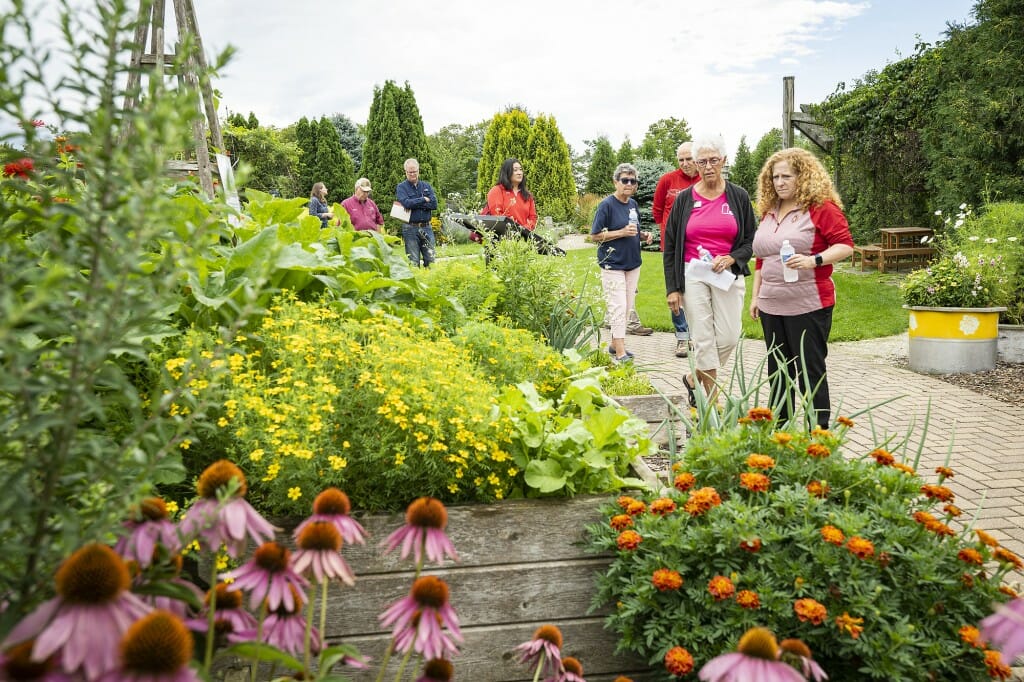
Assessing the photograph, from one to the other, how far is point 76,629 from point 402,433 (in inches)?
58.3

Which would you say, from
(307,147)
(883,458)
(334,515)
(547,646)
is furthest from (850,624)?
(307,147)

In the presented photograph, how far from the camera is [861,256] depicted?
14844mm

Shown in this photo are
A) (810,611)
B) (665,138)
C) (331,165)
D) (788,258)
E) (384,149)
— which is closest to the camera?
(810,611)

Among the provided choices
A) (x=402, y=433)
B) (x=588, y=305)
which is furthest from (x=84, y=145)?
(x=588, y=305)

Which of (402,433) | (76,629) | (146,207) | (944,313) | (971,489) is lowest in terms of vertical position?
(971,489)

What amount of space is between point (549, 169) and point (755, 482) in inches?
946

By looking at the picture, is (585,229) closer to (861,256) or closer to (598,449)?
(861,256)

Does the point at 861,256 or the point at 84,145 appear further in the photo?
the point at 861,256

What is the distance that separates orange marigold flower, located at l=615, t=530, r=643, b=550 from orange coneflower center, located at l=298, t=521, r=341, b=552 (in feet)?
3.40

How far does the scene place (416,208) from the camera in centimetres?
1081

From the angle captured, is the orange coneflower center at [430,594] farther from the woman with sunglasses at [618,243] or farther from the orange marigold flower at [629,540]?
the woman with sunglasses at [618,243]

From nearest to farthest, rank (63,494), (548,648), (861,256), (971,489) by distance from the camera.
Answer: (63,494), (548,648), (971,489), (861,256)

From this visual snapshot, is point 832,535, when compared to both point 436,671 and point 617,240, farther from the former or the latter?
point 617,240

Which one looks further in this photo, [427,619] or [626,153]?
[626,153]
